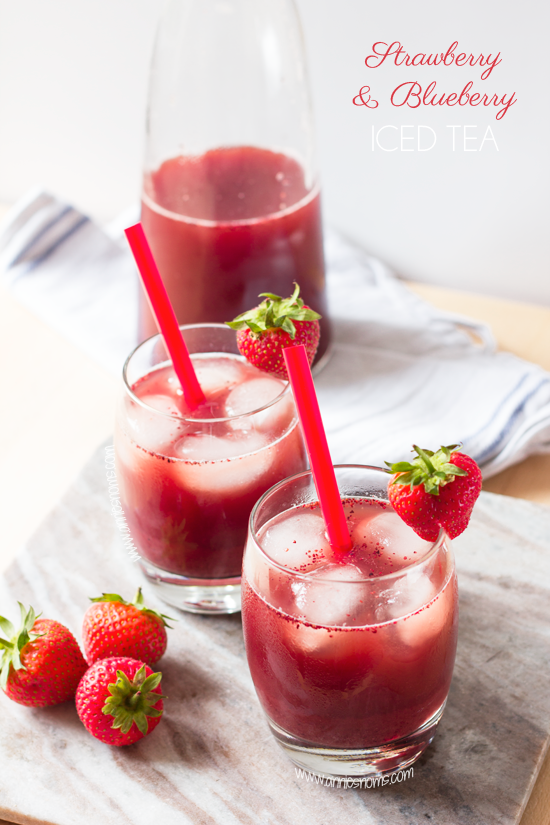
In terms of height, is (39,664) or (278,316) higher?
(278,316)

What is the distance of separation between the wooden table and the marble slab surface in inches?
6.4

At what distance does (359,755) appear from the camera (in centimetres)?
80

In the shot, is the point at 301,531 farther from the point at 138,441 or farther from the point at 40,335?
the point at 40,335

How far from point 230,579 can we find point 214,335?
28 cm

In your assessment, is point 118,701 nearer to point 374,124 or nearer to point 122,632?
point 122,632

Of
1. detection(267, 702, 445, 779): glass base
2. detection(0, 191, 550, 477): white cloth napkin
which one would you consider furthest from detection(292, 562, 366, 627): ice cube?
detection(0, 191, 550, 477): white cloth napkin

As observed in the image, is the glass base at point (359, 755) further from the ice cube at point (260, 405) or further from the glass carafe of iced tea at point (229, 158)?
the glass carafe of iced tea at point (229, 158)

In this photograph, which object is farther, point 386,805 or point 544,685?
point 544,685

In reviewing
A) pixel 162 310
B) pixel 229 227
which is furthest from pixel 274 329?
pixel 229 227

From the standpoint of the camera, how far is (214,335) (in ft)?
3.39

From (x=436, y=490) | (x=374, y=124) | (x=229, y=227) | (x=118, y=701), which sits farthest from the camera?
(x=374, y=124)

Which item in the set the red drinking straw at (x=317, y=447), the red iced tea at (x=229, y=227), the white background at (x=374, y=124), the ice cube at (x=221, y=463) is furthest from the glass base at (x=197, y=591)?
the white background at (x=374, y=124)

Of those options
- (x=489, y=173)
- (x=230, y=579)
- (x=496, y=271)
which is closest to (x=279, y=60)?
(x=489, y=173)

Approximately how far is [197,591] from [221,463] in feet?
0.62
